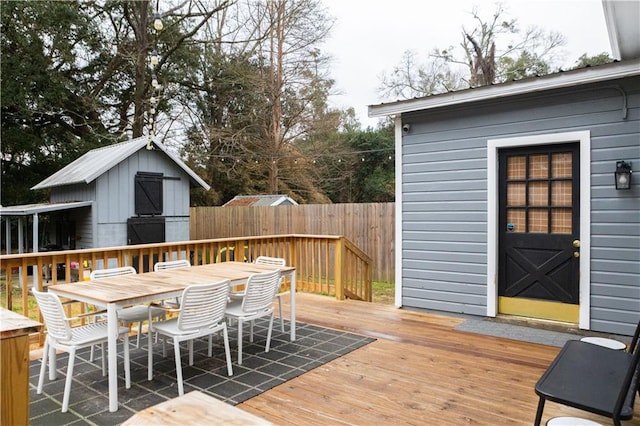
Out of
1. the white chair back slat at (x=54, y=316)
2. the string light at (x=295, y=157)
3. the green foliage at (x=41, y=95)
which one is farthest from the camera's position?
the string light at (x=295, y=157)

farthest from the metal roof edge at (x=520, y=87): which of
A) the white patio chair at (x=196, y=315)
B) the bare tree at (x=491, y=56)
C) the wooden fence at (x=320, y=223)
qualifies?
the bare tree at (x=491, y=56)

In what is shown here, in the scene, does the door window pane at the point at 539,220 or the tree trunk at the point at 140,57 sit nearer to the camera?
the door window pane at the point at 539,220

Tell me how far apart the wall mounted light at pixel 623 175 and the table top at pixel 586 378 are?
6.39 ft

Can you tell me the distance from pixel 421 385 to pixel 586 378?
111cm

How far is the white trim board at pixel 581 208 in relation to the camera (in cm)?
413

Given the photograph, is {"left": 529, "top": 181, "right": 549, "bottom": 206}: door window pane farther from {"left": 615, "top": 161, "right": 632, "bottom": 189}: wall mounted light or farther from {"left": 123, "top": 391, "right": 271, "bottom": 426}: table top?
{"left": 123, "top": 391, "right": 271, "bottom": 426}: table top

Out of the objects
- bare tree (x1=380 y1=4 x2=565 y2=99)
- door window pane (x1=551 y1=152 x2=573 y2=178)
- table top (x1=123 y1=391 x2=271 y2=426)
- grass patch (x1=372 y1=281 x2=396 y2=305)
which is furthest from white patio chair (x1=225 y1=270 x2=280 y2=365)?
bare tree (x1=380 y1=4 x2=565 y2=99)

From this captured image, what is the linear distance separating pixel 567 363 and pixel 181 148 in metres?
15.1

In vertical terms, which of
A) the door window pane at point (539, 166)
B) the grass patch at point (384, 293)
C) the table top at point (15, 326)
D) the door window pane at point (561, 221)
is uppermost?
the door window pane at point (539, 166)

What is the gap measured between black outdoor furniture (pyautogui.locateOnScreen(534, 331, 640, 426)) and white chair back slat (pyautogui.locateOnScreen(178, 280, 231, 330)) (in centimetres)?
213

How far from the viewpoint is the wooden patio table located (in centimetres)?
270

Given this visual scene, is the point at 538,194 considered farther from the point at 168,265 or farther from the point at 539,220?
the point at 168,265

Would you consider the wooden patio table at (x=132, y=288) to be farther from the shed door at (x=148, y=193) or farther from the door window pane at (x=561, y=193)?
the shed door at (x=148, y=193)

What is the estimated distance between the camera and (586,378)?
86.5 inches
